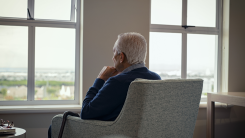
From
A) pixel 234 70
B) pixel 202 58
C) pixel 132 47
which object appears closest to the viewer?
pixel 132 47

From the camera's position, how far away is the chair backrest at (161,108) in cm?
133

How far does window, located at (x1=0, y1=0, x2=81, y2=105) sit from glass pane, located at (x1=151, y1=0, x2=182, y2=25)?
3.60ft

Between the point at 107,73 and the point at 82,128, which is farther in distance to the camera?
the point at 107,73

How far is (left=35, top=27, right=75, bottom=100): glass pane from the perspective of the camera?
10.1ft

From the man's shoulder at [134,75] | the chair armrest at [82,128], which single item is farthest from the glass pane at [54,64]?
the man's shoulder at [134,75]

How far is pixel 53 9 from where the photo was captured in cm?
315

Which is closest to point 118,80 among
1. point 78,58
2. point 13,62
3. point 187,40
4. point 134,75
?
point 134,75

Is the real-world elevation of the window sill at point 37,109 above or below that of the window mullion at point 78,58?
below

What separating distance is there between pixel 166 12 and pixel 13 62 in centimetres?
224

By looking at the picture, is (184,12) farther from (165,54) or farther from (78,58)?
(78,58)

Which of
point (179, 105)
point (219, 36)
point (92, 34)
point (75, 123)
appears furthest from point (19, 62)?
point (219, 36)

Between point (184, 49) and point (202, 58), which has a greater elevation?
point (184, 49)

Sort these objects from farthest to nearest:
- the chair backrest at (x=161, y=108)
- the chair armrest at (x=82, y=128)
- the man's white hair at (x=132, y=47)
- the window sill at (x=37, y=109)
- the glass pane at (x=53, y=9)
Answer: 1. the glass pane at (x=53, y=9)
2. the window sill at (x=37, y=109)
3. the man's white hair at (x=132, y=47)
4. the chair armrest at (x=82, y=128)
5. the chair backrest at (x=161, y=108)

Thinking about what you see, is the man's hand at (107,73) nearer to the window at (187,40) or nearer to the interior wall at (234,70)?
the window at (187,40)
